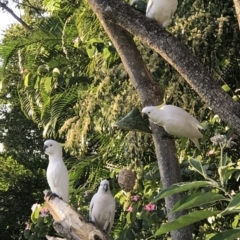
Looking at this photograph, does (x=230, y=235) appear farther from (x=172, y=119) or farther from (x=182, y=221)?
(x=172, y=119)

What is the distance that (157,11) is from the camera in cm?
120

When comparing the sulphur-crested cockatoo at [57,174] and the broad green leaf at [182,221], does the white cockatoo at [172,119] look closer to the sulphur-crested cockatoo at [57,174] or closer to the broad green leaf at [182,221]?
the sulphur-crested cockatoo at [57,174]

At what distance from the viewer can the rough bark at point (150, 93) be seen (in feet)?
3.95

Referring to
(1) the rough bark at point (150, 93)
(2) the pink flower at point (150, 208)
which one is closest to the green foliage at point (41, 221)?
(2) the pink flower at point (150, 208)

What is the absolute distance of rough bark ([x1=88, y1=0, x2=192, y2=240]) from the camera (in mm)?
1203

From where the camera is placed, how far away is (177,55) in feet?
3.49

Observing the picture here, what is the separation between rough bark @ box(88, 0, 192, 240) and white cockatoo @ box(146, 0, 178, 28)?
10 centimetres

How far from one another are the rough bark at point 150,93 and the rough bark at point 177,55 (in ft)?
0.18

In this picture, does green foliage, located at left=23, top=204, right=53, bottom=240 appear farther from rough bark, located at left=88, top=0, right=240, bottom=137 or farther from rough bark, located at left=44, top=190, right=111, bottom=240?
rough bark, located at left=88, top=0, right=240, bottom=137

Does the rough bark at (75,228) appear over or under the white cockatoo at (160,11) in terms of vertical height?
Result: under

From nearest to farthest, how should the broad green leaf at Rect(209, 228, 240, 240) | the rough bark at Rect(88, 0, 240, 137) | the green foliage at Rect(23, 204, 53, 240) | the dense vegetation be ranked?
the broad green leaf at Rect(209, 228, 240, 240) → the rough bark at Rect(88, 0, 240, 137) → the dense vegetation → the green foliage at Rect(23, 204, 53, 240)

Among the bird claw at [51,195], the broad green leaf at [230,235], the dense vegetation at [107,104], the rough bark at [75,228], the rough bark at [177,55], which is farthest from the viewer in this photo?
the dense vegetation at [107,104]

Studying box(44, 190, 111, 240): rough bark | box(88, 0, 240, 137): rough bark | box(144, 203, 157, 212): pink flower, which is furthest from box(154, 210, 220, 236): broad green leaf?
box(144, 203, 157, 212): pink flower

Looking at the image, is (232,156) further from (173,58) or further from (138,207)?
(173,58)
